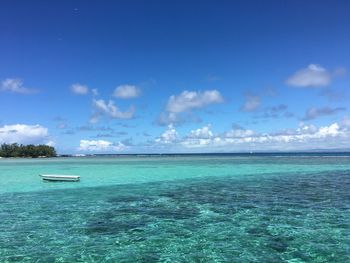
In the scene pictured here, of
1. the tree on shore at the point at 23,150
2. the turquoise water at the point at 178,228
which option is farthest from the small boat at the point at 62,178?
the tree on shore at the point at 23,150

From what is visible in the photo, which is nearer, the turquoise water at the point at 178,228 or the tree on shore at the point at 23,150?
the turquoise water at the point at 178,228

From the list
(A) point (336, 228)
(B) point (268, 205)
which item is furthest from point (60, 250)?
(B) point (268, 205)

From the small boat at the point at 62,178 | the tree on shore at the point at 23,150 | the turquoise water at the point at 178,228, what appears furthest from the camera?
the tree on shore at the point at 23,150

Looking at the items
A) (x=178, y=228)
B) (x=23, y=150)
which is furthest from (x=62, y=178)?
(x=23, y=150)

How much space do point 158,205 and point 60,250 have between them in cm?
839

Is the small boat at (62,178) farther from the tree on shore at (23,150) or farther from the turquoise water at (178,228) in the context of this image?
the tree on shore at (23,150)

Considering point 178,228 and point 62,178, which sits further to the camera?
point 62,178

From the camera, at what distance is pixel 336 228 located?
1355 cm

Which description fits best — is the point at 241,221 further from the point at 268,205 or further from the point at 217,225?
the point at 268,205

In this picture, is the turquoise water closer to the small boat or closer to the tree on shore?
the small boat

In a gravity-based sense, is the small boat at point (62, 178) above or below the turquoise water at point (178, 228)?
above

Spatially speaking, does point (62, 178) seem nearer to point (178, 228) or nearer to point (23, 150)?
point (178, 228)

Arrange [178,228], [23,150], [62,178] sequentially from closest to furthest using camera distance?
[178,228], [62,178], [23,150]

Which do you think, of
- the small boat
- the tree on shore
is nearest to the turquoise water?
the small boat
